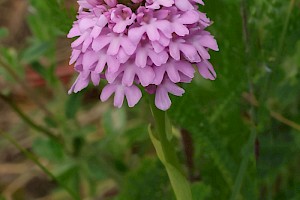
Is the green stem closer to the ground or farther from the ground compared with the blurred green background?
farther from the ground

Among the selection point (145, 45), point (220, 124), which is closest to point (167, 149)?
point (145, 45)

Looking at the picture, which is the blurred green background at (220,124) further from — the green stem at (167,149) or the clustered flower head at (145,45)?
the clustered flower head at (145,45)

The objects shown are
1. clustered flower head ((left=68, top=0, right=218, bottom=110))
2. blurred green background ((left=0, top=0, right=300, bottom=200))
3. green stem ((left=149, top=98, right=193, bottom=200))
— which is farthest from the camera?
blurred green background ((left=0, top=0, right=300, bottom=200))

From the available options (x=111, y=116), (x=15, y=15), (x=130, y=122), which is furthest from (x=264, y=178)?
(x=15, y=15)

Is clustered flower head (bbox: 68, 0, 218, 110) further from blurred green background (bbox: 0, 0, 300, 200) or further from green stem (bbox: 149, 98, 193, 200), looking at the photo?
blurred green background (bbox: 0, 0, 300, 200)

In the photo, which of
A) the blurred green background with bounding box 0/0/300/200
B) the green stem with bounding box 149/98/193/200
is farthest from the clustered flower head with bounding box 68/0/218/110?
the blurred green background with bounding box 0/0/300/200

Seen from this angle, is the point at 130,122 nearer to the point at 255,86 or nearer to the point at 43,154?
the point at 43,154

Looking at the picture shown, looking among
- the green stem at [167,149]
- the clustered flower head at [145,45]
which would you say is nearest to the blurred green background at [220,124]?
the green stem at [167,149]

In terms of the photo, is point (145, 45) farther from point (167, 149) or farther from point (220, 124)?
point (220, 124)
